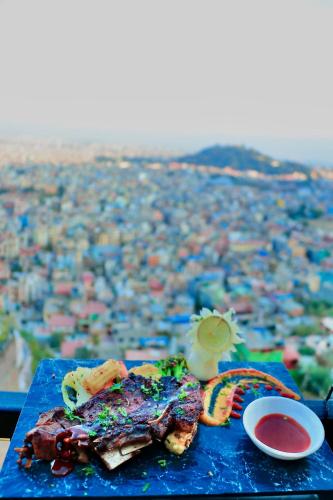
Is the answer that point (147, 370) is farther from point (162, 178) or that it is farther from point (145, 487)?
point (162, 178)

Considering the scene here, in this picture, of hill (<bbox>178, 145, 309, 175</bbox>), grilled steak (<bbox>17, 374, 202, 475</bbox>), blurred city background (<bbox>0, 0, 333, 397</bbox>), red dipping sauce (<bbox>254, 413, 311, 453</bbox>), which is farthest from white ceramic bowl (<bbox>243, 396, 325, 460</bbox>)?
hill (<bbox>178, 145, 309, 175</bbox>)

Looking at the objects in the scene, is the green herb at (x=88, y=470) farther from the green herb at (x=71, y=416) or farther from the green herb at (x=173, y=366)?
the green herb at (x=173, y=366)

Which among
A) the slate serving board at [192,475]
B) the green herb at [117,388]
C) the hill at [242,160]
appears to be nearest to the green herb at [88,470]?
the slate serving board at [192,475]

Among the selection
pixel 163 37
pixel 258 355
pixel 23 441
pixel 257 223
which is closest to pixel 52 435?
pixel 23 441

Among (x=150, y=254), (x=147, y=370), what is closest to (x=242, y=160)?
(x=150, y=254)

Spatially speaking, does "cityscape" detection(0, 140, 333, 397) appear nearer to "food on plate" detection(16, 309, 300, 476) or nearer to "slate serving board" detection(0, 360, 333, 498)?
"food on plate" detection(16, 309, 300, 476)

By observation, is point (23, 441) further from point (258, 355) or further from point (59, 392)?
point (258, 355)
